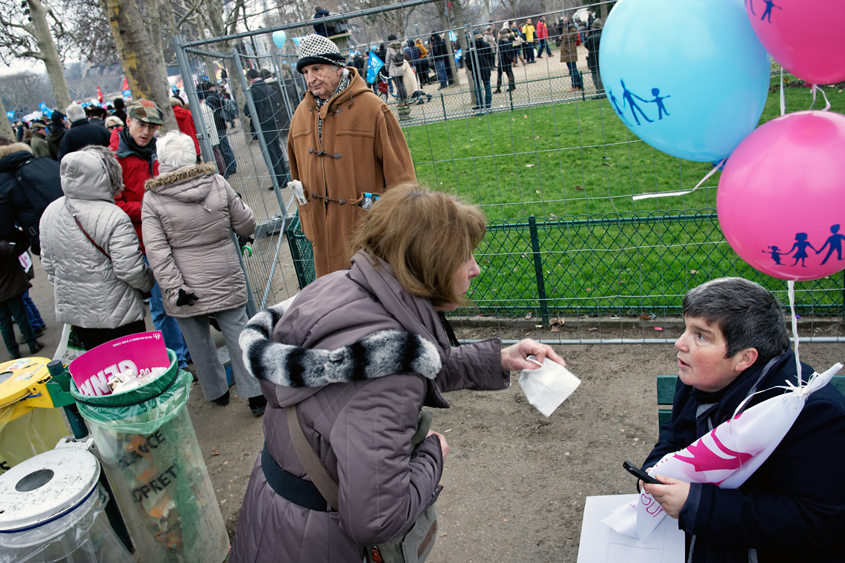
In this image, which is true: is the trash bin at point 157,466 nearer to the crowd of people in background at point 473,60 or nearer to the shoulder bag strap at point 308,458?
the shoulder bag strap at point 308,458

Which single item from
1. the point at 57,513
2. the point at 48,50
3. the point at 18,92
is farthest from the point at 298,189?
the point at 18,92

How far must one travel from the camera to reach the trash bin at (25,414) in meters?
2.73

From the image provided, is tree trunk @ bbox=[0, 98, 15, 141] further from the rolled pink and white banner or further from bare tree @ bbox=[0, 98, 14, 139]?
the rolled pink and white banner

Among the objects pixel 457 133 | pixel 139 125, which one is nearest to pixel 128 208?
pixel 139 125

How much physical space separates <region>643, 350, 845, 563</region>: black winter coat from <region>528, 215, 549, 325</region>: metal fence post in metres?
2.38

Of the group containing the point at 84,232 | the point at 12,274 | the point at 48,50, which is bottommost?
the point at 12,274

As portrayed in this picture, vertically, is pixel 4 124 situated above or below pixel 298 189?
above

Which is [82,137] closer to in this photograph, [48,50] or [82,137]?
[82,137]

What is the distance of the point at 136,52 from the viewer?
27.5 ft

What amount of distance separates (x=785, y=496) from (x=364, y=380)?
129 centimetres

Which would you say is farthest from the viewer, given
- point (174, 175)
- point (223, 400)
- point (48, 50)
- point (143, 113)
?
point (48, 50)

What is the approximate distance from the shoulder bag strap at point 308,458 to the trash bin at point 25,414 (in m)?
1.80

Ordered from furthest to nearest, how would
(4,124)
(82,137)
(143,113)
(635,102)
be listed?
(4,124) < (82,137) < (143,113) < (635,102)

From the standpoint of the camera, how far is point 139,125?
4707mm
